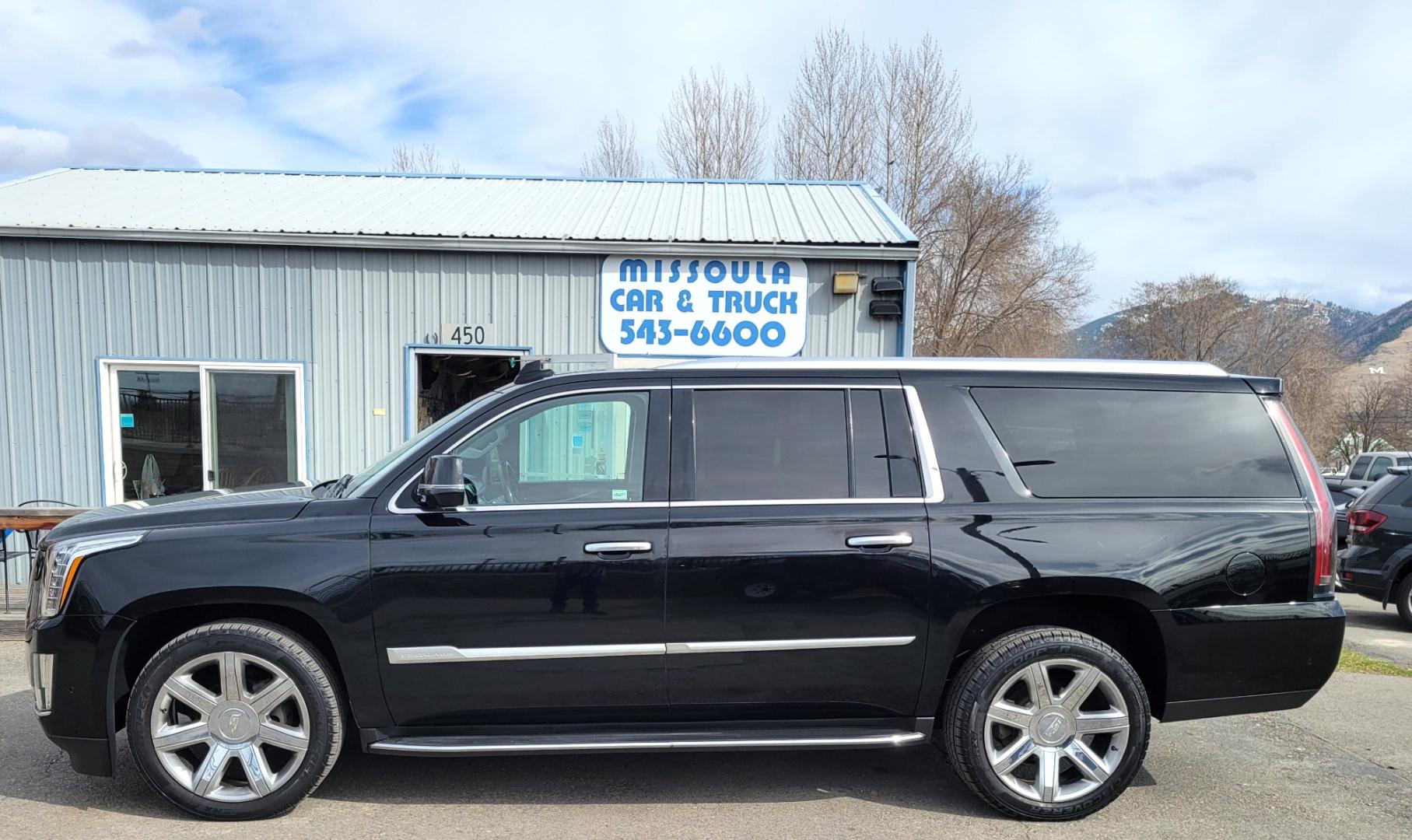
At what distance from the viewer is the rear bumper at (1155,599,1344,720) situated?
140 inches

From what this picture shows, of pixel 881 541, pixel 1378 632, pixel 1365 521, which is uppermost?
pixel 881 541

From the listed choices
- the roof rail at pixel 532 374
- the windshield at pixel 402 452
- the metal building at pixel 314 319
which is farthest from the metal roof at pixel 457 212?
the windshield at pixel 402 452

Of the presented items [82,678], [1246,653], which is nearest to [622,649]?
[82,678]

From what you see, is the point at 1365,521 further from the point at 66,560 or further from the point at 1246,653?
the point at 66,560

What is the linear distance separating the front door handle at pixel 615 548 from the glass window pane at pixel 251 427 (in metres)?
6.59

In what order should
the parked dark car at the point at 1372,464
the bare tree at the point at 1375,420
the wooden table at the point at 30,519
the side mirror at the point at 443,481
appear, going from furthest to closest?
the bare tree at the point at 1375,420 < the parked dark car at the point at 1372,464 < the wooden table at the point at 30,519 < the side mirror at the point at 443,481

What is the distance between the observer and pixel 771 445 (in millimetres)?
3623

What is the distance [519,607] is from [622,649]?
0.46m

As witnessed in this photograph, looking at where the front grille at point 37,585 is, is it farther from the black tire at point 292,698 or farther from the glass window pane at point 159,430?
the glass window pane at point 159,430

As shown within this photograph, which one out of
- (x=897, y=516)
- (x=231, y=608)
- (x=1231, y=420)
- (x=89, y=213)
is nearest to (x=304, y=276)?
(x=89, y=213)

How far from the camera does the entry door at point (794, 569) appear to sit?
136 inches

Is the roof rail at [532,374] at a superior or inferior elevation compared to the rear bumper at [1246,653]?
superior

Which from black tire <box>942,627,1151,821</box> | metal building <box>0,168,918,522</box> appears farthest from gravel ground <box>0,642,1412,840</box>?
metal building <box>0,168,918,522</box>

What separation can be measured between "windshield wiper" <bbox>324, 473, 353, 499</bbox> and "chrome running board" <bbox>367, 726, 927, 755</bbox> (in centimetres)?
107
